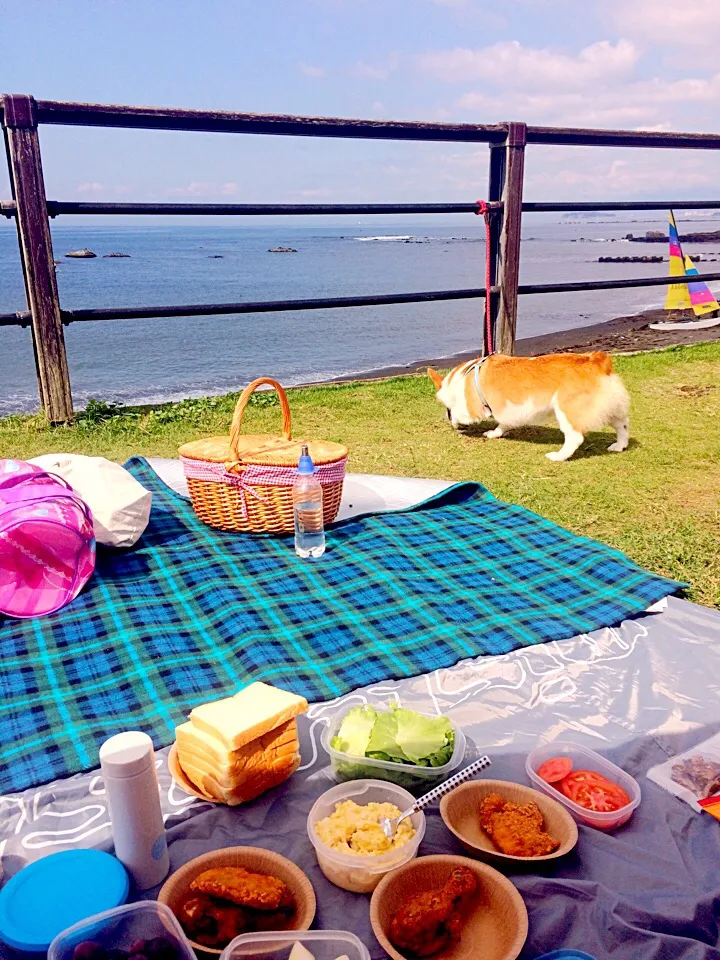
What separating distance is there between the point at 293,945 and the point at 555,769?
2.60ft

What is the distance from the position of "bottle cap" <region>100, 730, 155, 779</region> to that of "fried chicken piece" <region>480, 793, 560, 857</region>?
0.71 m

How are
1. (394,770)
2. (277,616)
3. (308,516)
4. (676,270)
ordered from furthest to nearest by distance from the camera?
(676,270), (308,516), (277,616), (394,770)

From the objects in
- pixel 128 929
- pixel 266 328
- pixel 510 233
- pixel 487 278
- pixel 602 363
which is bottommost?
pixel 266 328

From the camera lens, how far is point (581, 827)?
5.48 ft

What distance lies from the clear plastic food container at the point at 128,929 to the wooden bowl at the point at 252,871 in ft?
0.29

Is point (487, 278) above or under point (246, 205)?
under

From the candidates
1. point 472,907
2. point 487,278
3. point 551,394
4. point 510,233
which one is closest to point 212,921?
point 472,907

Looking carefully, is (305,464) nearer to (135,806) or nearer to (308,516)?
(308,516)

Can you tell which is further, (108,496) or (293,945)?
(108,496)

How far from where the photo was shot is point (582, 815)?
1.68 meters

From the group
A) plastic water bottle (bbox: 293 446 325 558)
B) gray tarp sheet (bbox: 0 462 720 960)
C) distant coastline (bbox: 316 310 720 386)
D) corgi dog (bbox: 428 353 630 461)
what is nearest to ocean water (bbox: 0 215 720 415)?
distant coastline (bbox: 316 310 720 386)

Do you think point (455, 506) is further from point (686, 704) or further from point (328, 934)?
point (328, 934)

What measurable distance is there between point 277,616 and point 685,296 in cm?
913

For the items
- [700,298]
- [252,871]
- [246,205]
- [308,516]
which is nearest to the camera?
[252,871]
